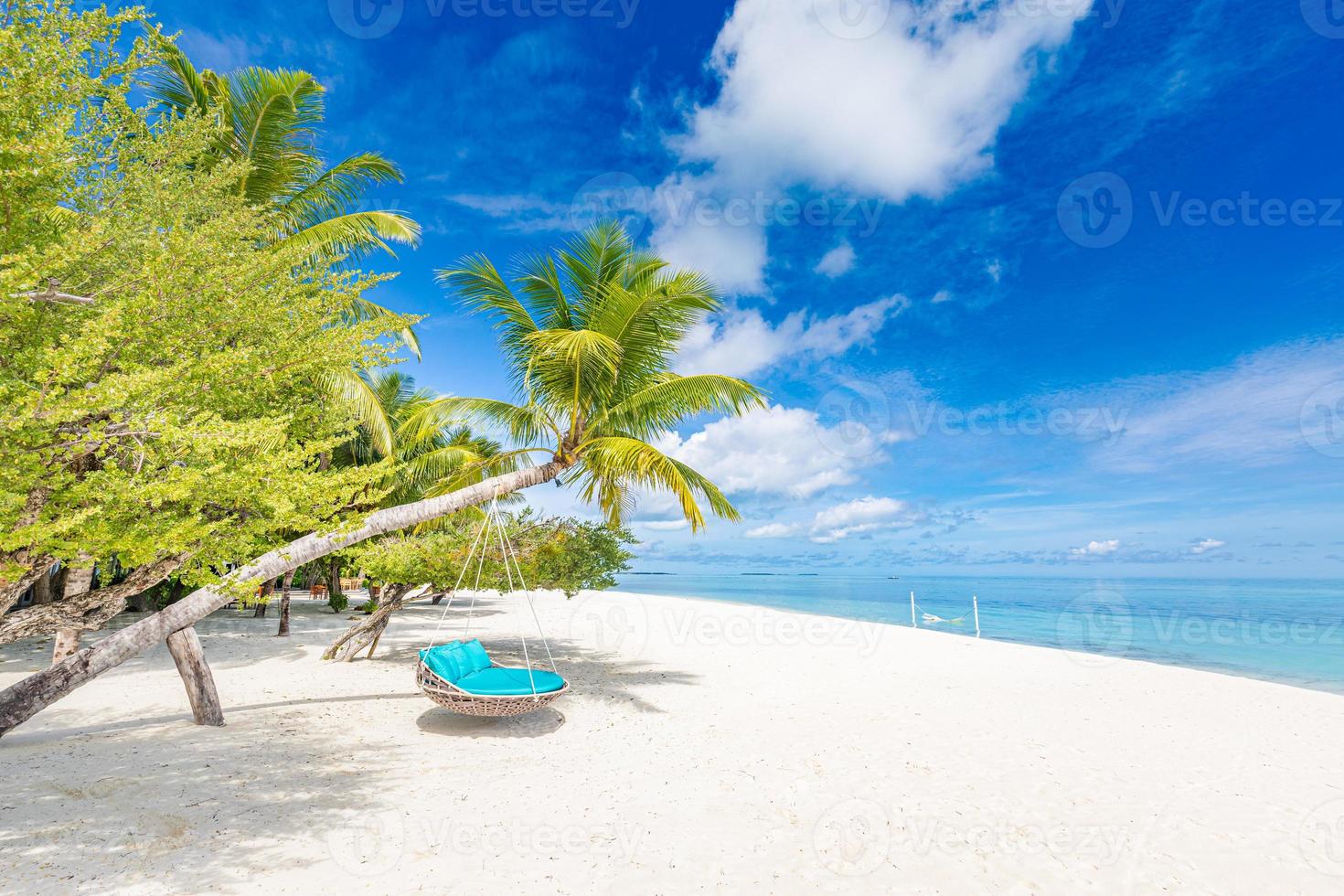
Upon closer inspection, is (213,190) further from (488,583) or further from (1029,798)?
(1029,798)

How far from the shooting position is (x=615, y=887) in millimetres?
3396

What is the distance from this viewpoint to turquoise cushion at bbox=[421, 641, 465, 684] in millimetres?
6340

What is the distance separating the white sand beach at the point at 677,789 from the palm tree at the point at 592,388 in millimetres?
1494

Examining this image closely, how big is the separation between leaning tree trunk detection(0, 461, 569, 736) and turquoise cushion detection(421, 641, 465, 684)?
1.52m

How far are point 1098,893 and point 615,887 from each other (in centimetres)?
283

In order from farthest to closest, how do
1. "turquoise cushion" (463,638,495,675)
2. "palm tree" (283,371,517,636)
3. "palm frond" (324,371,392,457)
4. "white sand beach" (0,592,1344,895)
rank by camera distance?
A: "palm frond" (324,371,392,457)
"palm tree" (283,371,517,636)
"turquoise cushion" (463,638,495,675)
"white sand beach" (0,592,1344,895)

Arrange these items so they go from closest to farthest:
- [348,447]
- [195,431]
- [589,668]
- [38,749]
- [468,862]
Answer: [195,431] → [468,862] → [38,749] → [589,668] → [348,447]

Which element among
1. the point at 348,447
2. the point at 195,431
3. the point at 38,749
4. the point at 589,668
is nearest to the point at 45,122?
the point at 195,431

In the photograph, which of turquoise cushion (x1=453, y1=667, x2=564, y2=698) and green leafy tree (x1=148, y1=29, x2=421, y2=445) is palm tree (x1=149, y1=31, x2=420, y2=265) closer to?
green leafy tree (x1=148, y1=29, x2=421, y2=445)

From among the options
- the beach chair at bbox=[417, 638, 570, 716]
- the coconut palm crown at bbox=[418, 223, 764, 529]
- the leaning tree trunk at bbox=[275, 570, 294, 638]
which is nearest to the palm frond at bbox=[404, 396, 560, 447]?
the coconut palm crown at bbox=[418, 223, 764, 529]

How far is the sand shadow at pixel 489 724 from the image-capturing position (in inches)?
253

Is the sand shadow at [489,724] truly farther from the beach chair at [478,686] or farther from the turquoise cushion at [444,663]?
the turquoise cushion at [444,663]

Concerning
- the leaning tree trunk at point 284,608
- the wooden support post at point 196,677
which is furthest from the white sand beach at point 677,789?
the leaning tree trunk at point 284,608

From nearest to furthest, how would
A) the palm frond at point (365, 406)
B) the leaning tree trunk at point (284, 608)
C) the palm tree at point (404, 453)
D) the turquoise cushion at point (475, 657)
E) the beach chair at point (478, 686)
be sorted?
1. the beach chair at point (478, 686)
2. the turquoise cushion at point (475, 657)
3. the palm tree at point (404, 453)
4. the palm frond at point (365, 406)
5. the leaning tree trunk at point (284, 608)
